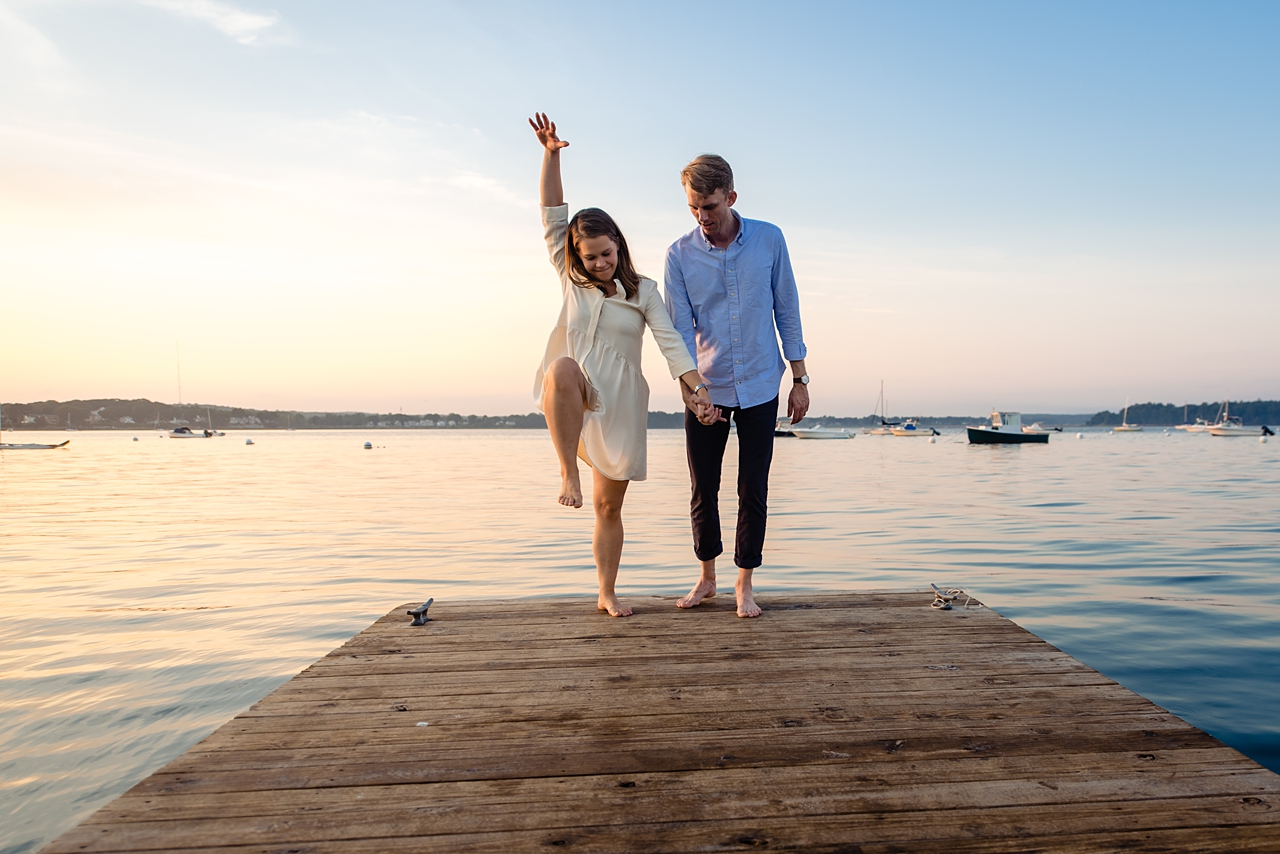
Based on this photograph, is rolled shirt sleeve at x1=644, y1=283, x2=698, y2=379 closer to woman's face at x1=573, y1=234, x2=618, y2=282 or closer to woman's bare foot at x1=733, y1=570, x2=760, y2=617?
woman's face at x1=573, y1=234, x2=618, y2=282

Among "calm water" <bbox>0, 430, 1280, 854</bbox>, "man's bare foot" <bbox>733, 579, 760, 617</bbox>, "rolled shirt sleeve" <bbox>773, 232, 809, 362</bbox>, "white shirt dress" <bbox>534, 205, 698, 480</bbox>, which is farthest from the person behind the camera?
"calm water" <bbox>0, 430, 1280, 854</bbox>

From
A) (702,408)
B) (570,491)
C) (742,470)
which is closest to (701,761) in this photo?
(570,491)

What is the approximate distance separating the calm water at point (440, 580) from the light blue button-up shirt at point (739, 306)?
1.54m

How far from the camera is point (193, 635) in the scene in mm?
6953

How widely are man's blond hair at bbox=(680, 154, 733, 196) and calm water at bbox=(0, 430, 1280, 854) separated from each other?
2.64 m

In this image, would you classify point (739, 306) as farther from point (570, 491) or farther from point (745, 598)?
point (745, 598)

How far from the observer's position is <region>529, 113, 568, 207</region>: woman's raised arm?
411cm

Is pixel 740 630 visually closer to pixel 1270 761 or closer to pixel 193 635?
pixel 1270 761

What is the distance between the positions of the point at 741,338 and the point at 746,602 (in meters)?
1.59

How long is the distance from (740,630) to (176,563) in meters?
10.3

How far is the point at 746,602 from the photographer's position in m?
4.37

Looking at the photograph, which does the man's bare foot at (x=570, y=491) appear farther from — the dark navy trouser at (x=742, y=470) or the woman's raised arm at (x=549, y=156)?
the woman's raised arm at (x=549, y=156)

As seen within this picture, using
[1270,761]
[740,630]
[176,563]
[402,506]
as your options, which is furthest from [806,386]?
[402,506]

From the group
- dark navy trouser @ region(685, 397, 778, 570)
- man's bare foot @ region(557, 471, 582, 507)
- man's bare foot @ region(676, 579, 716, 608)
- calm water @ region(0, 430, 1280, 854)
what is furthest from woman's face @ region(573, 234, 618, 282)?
calm water @ region(0, 430, 1280, 854)
